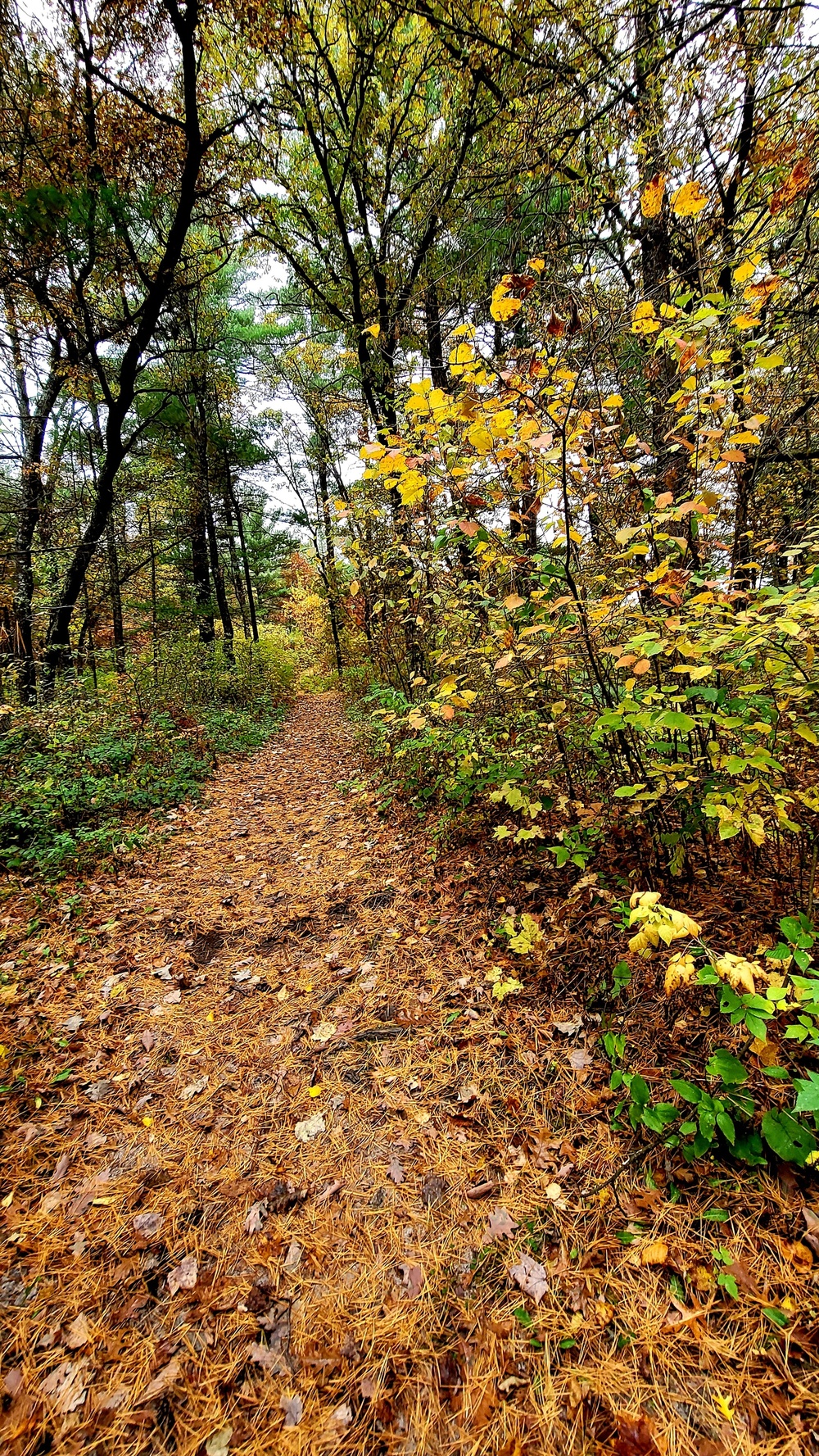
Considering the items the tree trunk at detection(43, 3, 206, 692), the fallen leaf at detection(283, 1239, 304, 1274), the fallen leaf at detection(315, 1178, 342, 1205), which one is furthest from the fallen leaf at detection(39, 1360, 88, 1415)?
the tree trunk at detection(43, 3, 206, 692)

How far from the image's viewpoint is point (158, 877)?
4320 mm

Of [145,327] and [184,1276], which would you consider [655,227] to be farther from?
[184,1276]

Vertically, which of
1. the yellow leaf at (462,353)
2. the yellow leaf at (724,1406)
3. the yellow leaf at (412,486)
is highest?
the yellow leaf at (462,353)

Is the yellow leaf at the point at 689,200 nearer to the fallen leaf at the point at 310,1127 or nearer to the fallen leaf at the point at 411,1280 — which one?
the fallen leaf at the point at 411,1280

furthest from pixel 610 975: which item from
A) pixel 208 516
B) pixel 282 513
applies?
pixel 282 513

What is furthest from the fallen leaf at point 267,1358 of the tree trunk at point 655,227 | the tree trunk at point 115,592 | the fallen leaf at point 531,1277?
the tree trunk at point 115,592

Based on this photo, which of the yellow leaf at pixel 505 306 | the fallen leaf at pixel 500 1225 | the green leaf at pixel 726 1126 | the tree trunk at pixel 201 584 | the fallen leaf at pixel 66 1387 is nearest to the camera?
the fallen leaf at pixel 66 1387

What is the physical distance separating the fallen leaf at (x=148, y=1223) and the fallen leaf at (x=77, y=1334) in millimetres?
235

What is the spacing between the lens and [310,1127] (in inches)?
84.0

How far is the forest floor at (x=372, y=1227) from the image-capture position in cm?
130

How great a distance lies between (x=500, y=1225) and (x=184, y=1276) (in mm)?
1082

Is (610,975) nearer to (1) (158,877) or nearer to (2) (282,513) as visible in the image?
(1) (158,877)

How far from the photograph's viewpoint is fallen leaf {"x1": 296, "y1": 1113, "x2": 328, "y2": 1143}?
6.88ft

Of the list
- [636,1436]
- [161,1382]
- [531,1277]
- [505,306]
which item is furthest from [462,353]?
[161,1382]
